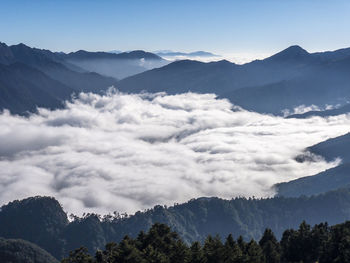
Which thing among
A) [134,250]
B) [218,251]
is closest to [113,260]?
[134,250]

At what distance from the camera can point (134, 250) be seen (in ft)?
224

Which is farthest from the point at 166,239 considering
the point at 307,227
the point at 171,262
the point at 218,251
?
the point at 307,227

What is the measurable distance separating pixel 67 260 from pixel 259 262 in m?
31.7

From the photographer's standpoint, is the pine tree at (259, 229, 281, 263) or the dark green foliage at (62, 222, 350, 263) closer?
the dark green foliage at (62, 222, 350, 263)

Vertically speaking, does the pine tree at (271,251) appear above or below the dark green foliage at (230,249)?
below

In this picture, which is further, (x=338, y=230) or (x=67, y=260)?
(x=338, y=230)

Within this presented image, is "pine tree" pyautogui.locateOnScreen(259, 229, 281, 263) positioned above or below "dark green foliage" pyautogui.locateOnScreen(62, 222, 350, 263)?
below

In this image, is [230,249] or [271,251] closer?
[230,249]

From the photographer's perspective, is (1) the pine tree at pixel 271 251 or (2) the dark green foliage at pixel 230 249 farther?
(1) the pine tree at pixel 271 251

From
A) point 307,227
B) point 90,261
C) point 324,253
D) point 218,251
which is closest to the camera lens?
point 218,251

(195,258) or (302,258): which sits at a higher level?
(195,258)

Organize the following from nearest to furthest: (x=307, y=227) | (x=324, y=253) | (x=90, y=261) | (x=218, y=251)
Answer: (x=218, y=251) < (x=90, y=261) < (x=324, y=253) < (x=307, y=227)

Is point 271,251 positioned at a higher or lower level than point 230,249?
lower

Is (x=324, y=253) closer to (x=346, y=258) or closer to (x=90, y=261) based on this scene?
(x=346, y=258)
